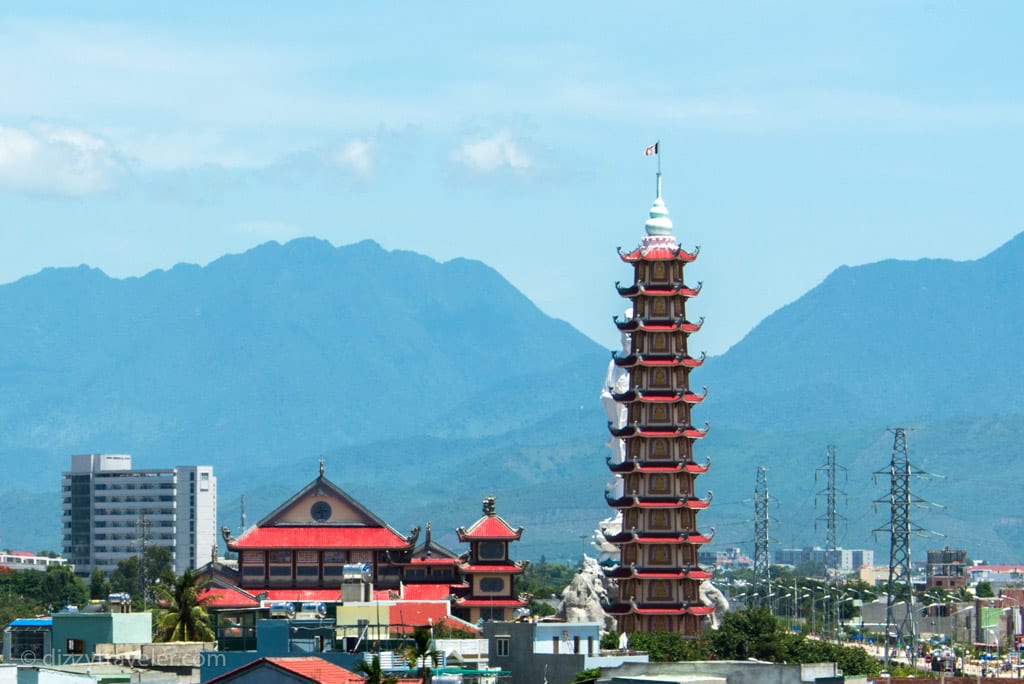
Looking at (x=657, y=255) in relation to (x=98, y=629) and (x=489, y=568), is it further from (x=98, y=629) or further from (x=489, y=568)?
(x=98, y=629)

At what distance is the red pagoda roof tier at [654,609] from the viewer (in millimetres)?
170488

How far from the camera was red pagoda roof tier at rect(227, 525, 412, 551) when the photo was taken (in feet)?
584

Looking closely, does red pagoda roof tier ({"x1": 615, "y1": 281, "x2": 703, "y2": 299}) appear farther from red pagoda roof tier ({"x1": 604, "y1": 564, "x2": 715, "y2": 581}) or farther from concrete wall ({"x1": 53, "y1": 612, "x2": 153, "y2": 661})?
concrete wall ({"x1": 53, "y1": 612, "x2": 153, "y2": 661})

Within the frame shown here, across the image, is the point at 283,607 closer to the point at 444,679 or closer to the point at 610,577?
the point at 444,679

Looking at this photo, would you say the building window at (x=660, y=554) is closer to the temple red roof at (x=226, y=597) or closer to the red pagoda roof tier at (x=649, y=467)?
the red pagoda roof tier at (x=649, y=467)

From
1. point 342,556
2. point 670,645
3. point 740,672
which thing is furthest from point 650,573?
point 740,672

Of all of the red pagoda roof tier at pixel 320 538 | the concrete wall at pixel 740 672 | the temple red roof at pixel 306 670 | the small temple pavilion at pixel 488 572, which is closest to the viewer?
the temple red roof at pixel 306 670

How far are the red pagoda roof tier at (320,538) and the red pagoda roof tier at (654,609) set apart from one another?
16.6 meters

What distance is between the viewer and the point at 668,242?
17925 cm

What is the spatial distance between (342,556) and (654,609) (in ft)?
77.4

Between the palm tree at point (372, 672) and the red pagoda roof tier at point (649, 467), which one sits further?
the red pagoda roof tier at point (649, 467)

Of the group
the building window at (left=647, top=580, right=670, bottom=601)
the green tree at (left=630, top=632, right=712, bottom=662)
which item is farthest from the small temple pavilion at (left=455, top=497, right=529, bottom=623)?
the green tree at (left=630, top=632, right=712, bottom=662)

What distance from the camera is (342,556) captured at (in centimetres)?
17812

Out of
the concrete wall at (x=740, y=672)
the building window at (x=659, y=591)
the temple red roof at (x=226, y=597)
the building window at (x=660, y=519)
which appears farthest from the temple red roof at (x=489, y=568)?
the concrete wall at (x=740, y=672)
